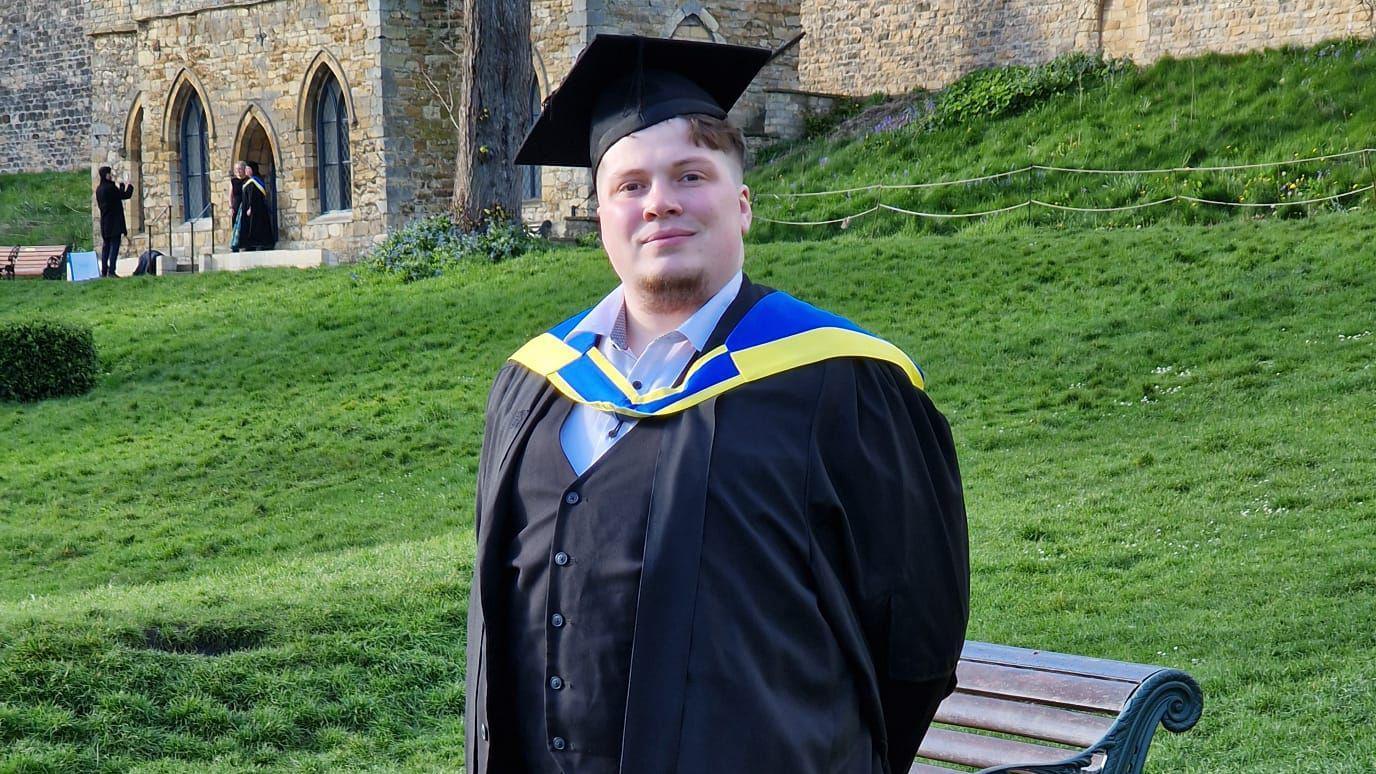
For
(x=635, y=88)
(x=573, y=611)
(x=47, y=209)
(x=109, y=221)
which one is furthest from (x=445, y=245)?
(x=47, y=209)

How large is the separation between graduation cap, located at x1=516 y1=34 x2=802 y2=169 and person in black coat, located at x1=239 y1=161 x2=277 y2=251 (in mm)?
22583

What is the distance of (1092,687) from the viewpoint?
4.03 meters

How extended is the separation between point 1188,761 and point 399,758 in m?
3.01

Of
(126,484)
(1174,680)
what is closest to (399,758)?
(1174,680)

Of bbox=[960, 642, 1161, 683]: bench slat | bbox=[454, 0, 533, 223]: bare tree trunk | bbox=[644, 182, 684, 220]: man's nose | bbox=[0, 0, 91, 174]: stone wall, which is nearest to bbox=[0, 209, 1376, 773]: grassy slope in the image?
bbox=[960, 642, 1161, 683]: bench slat

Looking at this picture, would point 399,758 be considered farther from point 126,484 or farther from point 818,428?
point 126,484

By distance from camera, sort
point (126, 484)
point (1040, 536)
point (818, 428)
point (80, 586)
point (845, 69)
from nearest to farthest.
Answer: point (818, 428), point (1040, 536), point (80, 586), point (126, 484), point (845, 69)

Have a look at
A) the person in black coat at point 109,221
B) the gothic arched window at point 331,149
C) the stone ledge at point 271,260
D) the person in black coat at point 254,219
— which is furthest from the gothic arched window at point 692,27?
the person in black coat at point 109,221

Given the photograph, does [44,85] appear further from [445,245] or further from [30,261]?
[445,245]

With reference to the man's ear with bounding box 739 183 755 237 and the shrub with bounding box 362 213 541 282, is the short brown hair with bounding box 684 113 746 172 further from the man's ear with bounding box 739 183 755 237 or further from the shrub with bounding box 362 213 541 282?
the shrub with bounding box 362 213 541 282

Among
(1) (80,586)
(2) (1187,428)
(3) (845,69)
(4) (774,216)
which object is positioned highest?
(3) (845,69)

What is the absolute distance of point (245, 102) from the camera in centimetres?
2561

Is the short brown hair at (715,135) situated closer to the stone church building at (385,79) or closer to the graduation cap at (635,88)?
the graduation cap at (635,88)

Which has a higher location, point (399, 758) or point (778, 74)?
point (778, 74)
